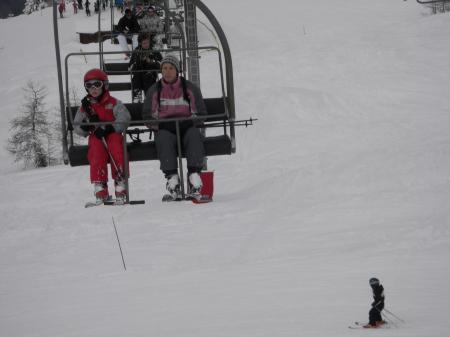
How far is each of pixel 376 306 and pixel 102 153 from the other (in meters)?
5.27

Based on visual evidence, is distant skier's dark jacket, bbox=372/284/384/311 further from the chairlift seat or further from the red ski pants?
the red ski pants

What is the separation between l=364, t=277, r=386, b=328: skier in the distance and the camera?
98.9 inches

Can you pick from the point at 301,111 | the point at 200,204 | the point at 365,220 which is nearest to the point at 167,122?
the point at 200,204

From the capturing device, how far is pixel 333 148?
13828mm

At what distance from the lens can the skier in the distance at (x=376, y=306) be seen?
2.51 meters

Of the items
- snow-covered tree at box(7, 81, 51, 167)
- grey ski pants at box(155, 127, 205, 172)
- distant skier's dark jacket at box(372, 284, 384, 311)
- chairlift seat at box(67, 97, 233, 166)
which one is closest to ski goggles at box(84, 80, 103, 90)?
chairlift seat at box(67, 97, 233, 166)

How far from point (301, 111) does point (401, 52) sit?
6.30 metres

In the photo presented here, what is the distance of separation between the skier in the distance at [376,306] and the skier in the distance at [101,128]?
502 cm

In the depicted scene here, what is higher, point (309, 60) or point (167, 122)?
point (309, 60)

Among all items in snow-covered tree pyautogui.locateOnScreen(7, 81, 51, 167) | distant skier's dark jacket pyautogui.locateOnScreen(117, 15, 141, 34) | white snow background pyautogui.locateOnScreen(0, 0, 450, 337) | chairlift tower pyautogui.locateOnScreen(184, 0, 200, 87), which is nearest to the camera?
A: white snow background pyautogui.locateOnScreen(0, 0, 450, 337)

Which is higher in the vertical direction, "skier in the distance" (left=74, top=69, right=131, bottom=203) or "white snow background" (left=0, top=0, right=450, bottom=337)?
"skier in the distance" (left=74, top=69, right=131, bottom=203)

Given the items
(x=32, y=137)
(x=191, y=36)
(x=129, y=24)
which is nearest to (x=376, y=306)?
(x=191, y=36)

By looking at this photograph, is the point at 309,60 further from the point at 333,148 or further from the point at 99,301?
the point at 99,301

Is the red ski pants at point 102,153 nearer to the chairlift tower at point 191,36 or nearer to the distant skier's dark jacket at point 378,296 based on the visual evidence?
the chairlift tower at point 191,36
